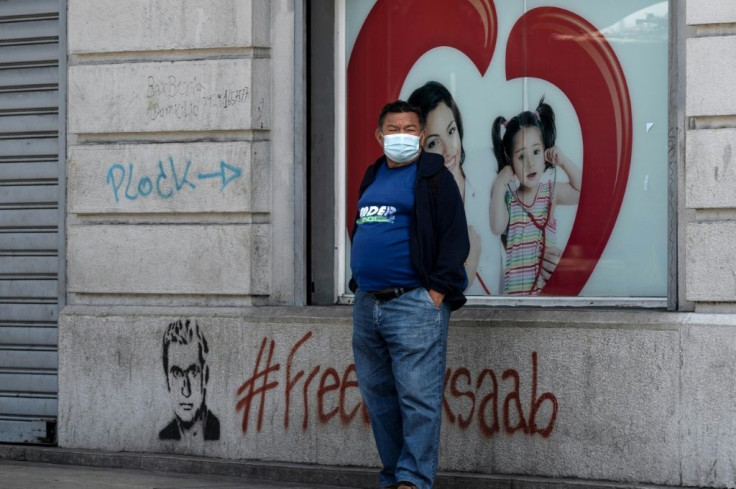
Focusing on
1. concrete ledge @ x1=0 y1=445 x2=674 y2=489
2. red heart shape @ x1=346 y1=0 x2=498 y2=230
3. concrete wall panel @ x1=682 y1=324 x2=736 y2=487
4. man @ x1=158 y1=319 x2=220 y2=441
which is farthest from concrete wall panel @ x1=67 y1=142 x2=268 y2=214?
concrete wall panel @ x1=682 y1=324 x2=736 y2=487

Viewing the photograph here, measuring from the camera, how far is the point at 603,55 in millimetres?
8039

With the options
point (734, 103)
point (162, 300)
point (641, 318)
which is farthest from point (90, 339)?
point (734, 103)

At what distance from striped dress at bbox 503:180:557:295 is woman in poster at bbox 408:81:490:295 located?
8.0 inches

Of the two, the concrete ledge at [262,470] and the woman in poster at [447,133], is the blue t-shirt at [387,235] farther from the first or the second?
the woman in poster at [447,133]

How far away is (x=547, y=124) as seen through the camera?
26.9 ft

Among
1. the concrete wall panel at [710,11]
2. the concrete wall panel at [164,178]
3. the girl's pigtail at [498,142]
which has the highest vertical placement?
the concrete wall panel at [710,11]

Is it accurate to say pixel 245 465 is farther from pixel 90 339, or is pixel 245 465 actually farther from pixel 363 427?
pixel 90 339

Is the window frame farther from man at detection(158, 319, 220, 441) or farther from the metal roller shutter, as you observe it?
the metal roller shutter

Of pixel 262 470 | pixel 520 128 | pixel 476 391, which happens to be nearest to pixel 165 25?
pixel 520 128

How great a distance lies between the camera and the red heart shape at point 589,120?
7980 millimetres

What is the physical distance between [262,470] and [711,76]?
3.36 meters

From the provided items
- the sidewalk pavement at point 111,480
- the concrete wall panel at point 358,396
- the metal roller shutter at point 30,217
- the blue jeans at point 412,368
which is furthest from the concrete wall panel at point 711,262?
the metal roller shutter at point 30,217

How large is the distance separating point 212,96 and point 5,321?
222 centimetres

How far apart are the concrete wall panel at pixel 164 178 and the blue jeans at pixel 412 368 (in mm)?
1760
